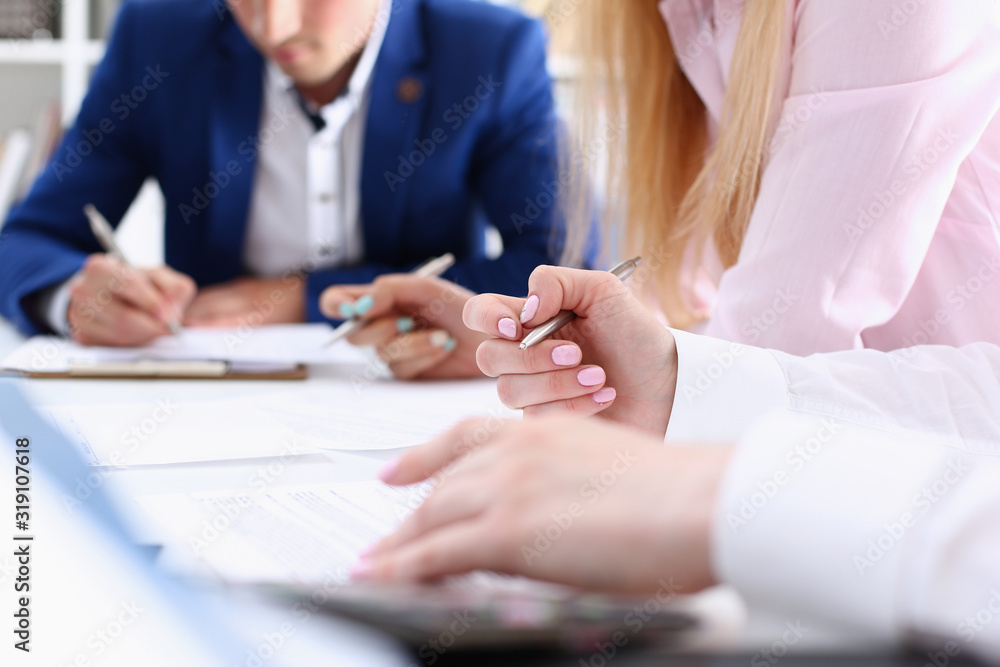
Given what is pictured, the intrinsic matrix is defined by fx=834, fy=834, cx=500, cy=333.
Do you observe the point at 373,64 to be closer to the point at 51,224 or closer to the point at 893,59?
the point at 51,224

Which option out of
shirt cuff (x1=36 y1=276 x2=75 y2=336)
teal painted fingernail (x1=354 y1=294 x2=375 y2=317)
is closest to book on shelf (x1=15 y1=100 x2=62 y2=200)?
shirt cuff (x1=36 y1=276 x2=75 y2=336)

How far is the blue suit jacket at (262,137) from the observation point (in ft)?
4.61

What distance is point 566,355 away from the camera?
64 centimetres

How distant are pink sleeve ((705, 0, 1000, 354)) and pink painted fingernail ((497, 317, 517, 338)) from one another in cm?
22

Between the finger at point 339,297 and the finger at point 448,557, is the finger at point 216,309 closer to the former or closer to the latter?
the finger at point 339,297

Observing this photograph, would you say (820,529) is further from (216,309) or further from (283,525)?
(216,309)

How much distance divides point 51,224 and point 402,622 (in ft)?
4.35

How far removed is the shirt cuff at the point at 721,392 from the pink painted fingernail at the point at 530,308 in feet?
0.38

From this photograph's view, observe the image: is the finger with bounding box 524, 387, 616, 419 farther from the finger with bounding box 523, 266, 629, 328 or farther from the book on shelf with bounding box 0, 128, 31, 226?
the book on shelf with bounding box 0, 128, 31, 226

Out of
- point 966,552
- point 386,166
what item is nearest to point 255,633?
point 966,552

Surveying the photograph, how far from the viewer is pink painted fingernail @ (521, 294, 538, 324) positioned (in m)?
0.64

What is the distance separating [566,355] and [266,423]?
0.28 m

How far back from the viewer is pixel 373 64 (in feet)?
4.77

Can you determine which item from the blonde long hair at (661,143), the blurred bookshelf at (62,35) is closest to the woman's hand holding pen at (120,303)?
the blonde long hair at (661,143)
